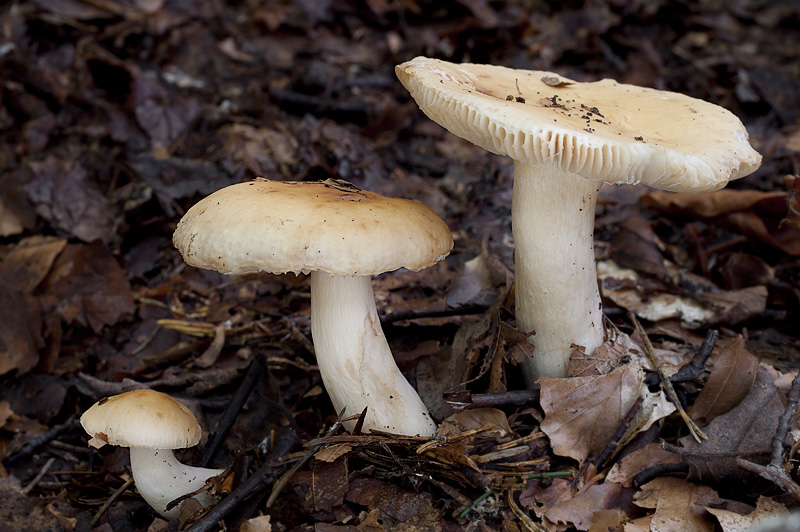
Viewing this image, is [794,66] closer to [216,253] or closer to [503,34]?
[503,34]

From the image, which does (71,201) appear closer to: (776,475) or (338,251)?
(338,251)

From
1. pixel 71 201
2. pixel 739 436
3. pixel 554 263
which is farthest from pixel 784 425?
pixel 71 201

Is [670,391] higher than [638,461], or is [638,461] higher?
[670,391]

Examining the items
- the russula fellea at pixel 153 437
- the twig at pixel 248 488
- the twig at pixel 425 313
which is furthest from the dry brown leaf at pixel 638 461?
the russula fellea at pixel 153 437

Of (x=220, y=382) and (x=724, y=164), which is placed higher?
(x=724, y=164)

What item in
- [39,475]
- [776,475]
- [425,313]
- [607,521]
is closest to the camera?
[776,475]

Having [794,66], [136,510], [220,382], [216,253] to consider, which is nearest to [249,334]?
[220,382]

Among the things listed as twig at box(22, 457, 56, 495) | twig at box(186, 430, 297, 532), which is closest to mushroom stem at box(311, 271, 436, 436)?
twig at box(186, 430, 297, 532)
